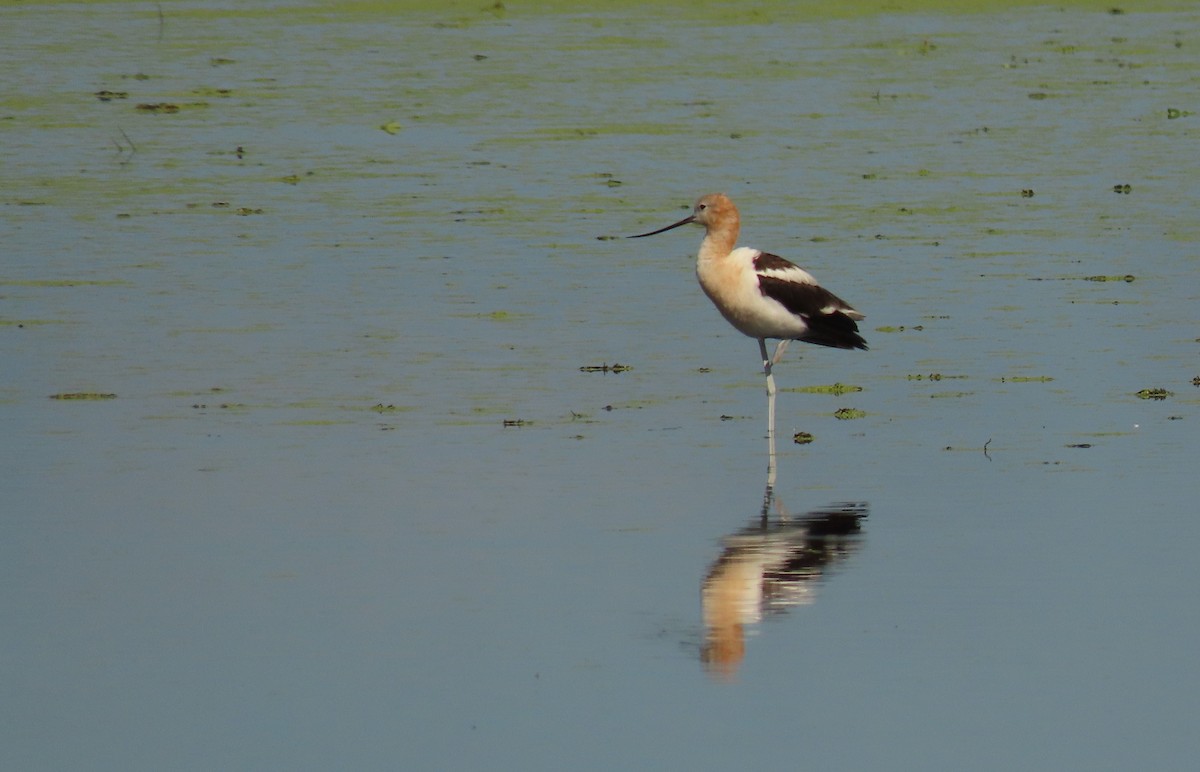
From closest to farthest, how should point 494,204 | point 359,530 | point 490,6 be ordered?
point 359,530, point 494,204, point 490,6

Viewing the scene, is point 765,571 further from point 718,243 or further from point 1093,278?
point 1093,278

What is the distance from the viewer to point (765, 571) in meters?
8.56

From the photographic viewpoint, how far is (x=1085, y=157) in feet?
72.5

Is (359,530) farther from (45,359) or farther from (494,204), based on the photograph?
(494,204)

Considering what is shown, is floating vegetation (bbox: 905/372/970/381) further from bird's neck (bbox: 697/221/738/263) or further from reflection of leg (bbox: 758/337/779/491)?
bird's neck (bbox: 697/221/738/263)

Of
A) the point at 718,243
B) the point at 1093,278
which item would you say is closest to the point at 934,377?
the point at 718,243

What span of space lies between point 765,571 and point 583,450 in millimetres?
2352

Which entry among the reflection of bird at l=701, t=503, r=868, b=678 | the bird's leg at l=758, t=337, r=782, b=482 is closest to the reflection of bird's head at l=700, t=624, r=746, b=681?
the reflection of bird at l=701, t=503, r=868, b=678

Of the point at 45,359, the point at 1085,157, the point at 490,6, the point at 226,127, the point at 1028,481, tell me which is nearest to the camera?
the point at 1028,481

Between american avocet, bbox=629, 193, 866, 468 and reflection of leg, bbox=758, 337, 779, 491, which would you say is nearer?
reflection of leg, bbox=758, 337, 779, 491

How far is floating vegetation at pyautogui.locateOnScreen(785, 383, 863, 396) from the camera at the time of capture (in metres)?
12.3

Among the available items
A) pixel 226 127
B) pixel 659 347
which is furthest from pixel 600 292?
pixel 226 127

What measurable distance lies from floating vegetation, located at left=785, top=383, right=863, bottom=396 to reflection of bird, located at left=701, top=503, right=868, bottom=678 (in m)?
2.77

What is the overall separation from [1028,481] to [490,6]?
90.6 feet
